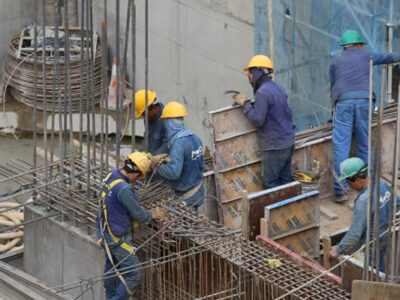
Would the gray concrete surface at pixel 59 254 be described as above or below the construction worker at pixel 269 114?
below

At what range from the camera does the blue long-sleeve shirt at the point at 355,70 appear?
1232 centimetres

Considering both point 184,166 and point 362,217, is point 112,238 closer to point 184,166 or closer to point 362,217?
point 184,166

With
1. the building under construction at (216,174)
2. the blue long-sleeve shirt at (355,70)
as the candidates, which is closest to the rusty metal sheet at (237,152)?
the building under construction at (216,174)

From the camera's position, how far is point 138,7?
1811 centimetres

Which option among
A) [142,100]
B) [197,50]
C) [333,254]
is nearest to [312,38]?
[197,50]

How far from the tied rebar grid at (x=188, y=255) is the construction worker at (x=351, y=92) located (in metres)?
2.61

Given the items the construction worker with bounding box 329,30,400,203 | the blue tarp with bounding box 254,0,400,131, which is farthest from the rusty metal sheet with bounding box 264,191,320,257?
the blue tarp with bounding box 254,0,400,131

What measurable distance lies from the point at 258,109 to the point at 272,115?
0.21 metres

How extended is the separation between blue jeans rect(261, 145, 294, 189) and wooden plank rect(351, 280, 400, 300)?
4248mm

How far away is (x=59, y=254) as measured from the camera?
1095 cm

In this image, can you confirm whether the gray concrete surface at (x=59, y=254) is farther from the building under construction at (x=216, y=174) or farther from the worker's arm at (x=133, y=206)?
the worker's arm at (x=133, y=206)

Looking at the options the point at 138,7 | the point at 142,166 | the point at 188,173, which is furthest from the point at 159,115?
the point at 138,7

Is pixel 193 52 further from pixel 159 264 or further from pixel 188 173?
pixel 159 264

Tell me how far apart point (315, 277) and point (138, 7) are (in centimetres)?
998
